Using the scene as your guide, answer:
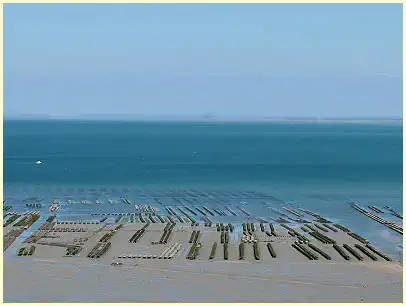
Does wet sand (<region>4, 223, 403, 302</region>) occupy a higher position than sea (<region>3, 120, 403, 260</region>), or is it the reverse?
wet sand (<region>4, 223, 403, 302</region>)

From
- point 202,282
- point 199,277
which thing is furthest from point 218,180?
point 202,282

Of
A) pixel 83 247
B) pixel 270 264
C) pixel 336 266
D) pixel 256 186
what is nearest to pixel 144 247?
pixel 83 247

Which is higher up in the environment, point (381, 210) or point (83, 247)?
point (83, 247)

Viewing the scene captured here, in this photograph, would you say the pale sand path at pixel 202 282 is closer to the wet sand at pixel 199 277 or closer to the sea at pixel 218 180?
the wet sand at pixel 199 277

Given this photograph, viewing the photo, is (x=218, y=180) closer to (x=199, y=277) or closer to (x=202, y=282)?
(x=199, y=277)

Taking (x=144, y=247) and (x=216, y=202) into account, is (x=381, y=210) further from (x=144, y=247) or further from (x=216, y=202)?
(x=144, y=247)

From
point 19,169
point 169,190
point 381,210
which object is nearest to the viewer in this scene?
point 381,210

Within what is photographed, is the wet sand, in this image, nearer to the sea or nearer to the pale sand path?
the pale sand path

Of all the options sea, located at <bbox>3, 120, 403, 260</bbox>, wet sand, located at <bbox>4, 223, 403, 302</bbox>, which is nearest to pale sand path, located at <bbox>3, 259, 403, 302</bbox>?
wet sand, located at <bbox>4, 223, 403, 302</bbox>

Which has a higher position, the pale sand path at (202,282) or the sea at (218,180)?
the pale sand path at (202,282)

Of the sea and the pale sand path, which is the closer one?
the pale sand path

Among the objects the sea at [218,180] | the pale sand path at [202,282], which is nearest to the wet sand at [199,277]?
the pale sand path at [202,282]
